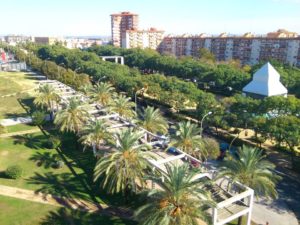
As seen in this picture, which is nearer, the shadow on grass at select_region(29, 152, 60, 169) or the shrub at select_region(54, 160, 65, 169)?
the shrub at select_region(54, 160, 65, 169)

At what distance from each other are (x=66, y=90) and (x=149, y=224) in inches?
2165

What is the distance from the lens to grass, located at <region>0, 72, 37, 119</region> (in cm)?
7112

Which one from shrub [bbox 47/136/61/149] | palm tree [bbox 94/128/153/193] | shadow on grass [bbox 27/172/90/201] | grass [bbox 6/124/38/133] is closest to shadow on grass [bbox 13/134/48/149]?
shrub [bbox 47/136/61/149]

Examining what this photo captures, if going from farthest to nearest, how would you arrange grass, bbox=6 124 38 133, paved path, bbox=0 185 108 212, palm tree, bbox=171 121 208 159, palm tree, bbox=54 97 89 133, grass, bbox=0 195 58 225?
grass, bbox=6 124 38 133 → palm tree, bbox=54 97 89 133 → palm tree, bbox=171 121 208 159 → paved path, bbox=0 185 108 212 → grass, bbox=0 195 58 225

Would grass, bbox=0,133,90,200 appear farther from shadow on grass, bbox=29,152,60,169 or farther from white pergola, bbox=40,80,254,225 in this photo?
white pergola, bbox=40,80,254,225

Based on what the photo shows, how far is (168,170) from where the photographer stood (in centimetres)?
2375

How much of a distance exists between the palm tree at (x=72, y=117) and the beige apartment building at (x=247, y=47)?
3964 inches

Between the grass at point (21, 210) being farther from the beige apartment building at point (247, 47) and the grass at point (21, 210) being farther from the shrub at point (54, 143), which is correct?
the beige apartment building at point (247, 47)

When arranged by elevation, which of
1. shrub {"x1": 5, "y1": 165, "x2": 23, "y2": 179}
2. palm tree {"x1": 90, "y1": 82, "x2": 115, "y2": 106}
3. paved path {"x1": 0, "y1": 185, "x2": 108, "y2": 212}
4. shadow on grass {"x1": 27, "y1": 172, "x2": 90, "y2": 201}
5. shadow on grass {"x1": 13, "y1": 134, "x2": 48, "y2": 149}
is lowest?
paved path {"x1": 0, "y1": 185, "x2": 108, "y2": 212}

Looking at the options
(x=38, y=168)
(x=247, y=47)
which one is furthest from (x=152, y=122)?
(x=247, y=47)

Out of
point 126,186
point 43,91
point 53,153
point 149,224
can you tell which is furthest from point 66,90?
point 149,224

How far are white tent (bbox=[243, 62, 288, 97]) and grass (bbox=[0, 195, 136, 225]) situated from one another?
173 ft

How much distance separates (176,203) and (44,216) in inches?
616

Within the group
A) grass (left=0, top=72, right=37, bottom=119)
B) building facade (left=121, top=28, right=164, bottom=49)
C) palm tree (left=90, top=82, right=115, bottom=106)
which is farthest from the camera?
building facade (left=121, top=28, right=164, bottom=49)
